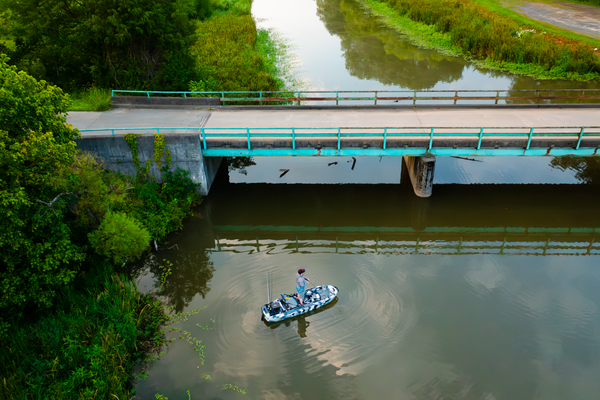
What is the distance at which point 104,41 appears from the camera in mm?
24094

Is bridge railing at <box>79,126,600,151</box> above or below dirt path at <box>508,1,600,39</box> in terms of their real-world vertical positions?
below

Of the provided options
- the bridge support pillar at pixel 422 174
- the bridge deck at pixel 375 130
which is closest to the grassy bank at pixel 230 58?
the bridge deck at pixel 375 130

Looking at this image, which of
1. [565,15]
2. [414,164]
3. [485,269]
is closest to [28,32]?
[414,164]

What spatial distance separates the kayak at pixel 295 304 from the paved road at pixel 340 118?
877 cm

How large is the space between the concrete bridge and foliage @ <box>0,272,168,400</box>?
22.1 feet

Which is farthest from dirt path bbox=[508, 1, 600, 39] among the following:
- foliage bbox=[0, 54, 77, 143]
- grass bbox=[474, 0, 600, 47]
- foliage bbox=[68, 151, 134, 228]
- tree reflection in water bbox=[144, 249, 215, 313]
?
foliage bbox=[0, 54, 77, 143]

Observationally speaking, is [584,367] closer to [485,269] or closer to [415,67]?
[485,269]

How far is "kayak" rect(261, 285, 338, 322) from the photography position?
13.1 metres

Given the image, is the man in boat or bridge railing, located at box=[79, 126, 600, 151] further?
bridge railing, located at box=[79, 126, 600, 151]

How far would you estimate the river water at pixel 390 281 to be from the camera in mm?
11406

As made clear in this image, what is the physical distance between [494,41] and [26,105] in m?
39.3

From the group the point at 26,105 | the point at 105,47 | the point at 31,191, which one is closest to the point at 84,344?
the point at 31,191

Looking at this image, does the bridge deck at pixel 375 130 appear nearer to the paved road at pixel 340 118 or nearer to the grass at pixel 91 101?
the paved road at pixel 340 118

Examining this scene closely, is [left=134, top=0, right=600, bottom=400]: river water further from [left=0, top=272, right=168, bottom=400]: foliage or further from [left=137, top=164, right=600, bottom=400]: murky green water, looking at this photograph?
[left=0, top=272, right=168, bottom=400]: foliage
